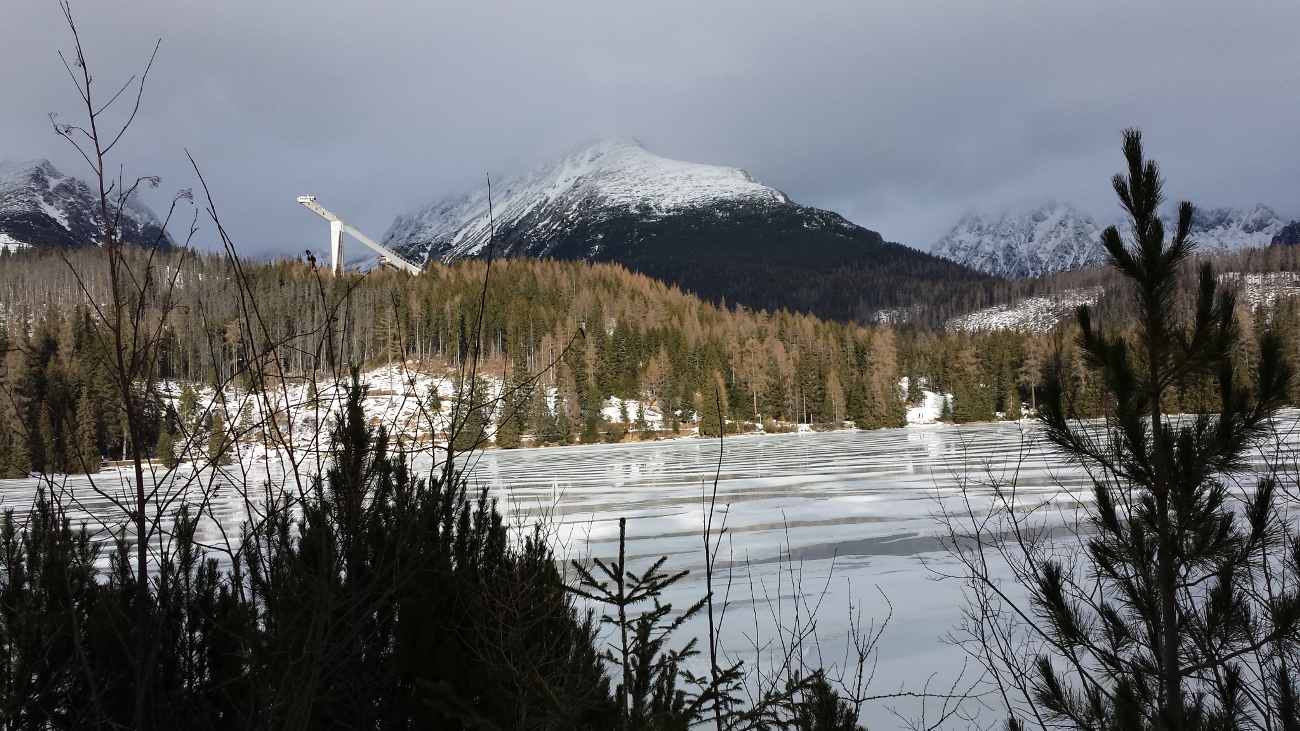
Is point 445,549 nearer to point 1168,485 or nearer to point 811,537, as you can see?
point 1168,485

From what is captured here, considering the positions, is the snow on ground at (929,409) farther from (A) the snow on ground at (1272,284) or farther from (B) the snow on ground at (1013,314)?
(B) the snow on ground at (1013,314)

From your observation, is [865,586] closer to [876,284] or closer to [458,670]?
[458,670]

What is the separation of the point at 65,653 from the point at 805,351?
77176 mm

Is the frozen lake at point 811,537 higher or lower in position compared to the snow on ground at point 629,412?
lower

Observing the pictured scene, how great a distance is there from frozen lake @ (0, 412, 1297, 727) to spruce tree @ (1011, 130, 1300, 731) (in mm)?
266

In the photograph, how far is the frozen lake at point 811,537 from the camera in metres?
5.36

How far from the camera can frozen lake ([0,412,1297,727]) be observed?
211 inches

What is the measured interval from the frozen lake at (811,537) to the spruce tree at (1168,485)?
27cm

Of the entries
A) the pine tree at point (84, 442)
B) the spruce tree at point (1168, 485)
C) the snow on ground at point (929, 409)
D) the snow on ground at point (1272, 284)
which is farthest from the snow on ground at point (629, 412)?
the snow on ground at point (1272, 284)

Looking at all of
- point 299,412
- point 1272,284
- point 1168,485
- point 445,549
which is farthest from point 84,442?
point 1272,284

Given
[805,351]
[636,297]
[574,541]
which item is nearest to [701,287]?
[636,297]

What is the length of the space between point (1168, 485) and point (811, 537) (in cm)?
723

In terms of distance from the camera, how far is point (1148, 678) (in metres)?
3.06

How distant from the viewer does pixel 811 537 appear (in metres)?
9.80
